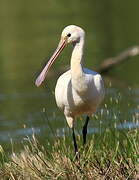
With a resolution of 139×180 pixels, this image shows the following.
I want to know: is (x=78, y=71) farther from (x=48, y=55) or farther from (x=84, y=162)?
(x=48, y=55)

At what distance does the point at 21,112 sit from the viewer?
14828 millimetres

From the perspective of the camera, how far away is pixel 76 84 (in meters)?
7.89

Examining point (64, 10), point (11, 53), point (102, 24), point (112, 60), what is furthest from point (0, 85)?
point (64, 10)

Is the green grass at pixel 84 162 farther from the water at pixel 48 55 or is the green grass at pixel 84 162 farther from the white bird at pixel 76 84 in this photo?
the white bird at pixel 76 84

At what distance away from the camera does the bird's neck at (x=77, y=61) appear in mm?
7840

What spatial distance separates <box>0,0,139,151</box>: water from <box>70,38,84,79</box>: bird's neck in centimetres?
40

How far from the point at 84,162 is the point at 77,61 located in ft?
4.40

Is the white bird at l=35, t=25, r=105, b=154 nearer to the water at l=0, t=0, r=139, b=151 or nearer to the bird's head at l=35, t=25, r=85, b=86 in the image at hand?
the bird's head at l=35, t=25, r=85, b=86

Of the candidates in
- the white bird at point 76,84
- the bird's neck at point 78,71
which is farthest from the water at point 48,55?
the bird's neck at point 78,71

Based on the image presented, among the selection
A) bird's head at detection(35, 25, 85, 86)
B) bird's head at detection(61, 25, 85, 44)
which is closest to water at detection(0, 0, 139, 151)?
bird's head at detection(35, 25, 85, 86)

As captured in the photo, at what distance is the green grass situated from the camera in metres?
6.73

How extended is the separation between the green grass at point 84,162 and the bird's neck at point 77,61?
60 cm

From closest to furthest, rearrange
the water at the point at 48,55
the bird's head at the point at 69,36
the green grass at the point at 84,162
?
the green grass at the point at 84,162, the bird's head at the point at 69,36, the water at the point at 48,55

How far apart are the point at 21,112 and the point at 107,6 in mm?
16764
